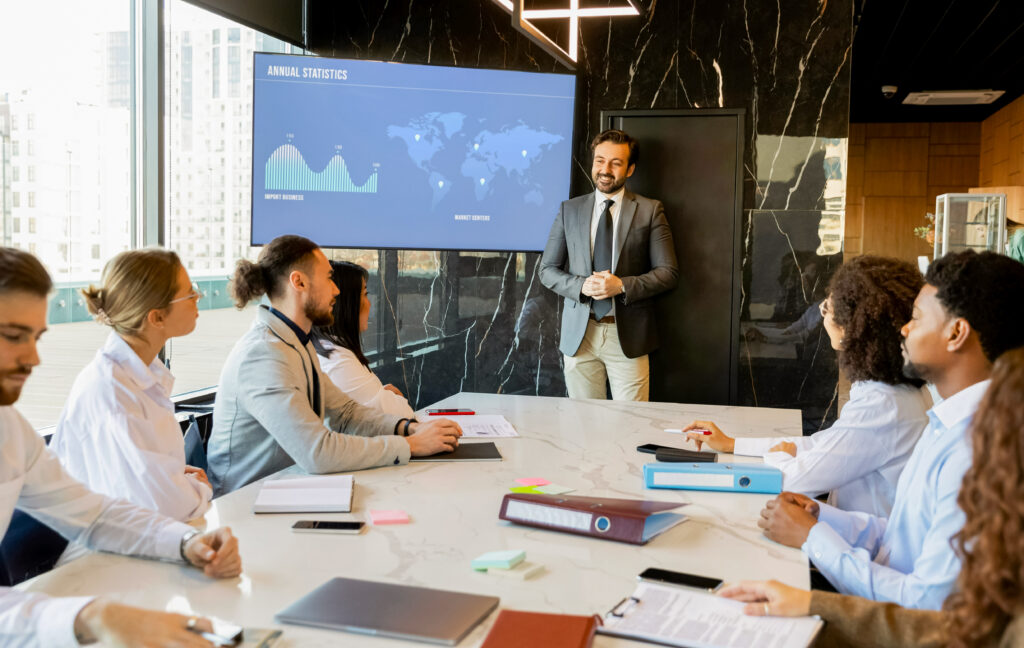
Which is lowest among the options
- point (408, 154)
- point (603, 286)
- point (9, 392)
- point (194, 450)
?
point (194, 450)

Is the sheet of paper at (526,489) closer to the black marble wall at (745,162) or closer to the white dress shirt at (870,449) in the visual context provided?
the white dress shirt at (870,449)

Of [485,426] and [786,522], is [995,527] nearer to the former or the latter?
[786,522]

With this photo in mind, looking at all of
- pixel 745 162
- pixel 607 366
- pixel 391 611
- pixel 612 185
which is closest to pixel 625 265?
pixel 612 185

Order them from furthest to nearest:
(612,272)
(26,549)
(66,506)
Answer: (612,272) < (26,549) < (66,506)

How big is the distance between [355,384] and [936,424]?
6.35 ft

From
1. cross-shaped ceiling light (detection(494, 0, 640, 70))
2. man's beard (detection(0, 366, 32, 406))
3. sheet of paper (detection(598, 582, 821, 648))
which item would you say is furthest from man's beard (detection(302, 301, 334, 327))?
sheet of paper (detection(598, 582, 821, 648))

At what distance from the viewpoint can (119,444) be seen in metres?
1.99

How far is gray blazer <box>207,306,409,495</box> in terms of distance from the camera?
2.29 meters

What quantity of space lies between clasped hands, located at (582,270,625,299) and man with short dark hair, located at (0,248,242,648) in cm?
300

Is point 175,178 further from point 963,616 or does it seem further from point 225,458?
point 963,616

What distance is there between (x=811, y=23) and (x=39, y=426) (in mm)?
4243

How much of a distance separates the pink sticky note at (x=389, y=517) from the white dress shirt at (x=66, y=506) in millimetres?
395

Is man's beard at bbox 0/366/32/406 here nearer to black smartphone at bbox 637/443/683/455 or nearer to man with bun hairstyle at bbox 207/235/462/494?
man with bun hairstyle at bbox 207/235/462/494

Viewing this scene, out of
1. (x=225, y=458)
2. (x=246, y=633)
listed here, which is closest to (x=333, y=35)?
(x=225, y=458)
